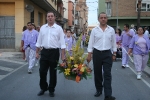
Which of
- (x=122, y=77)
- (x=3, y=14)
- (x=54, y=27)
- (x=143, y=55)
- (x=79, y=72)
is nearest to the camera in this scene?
(x=79, y=72)

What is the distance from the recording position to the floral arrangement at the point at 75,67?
19.4ft

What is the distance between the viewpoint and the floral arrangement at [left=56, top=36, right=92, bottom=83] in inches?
232

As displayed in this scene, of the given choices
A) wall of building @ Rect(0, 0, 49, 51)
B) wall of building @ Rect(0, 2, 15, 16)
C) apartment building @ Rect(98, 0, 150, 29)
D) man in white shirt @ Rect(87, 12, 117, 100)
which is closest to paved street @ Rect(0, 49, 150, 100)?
man in white shirt @ Rect(87, 12, 117, 100)

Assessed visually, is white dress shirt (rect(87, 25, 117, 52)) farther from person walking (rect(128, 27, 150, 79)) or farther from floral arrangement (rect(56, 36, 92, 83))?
person walking (rect(128, 27, 150, 79))

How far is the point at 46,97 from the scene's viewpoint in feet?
20.8

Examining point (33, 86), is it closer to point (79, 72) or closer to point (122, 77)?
point (79, 72)

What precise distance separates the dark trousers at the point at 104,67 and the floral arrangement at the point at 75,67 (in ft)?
1.04

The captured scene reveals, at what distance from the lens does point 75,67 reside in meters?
5.91

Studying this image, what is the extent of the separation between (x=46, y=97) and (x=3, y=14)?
45.0 feet

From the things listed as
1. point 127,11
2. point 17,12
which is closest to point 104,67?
point 17,12

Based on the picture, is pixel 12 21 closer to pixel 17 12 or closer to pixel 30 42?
pixel 17 12

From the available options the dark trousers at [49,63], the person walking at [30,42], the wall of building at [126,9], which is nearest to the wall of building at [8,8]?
the person walking at [30,42]

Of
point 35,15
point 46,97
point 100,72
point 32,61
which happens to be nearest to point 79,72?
point 100,72

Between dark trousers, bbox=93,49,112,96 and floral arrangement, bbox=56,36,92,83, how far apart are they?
1.04 feet
